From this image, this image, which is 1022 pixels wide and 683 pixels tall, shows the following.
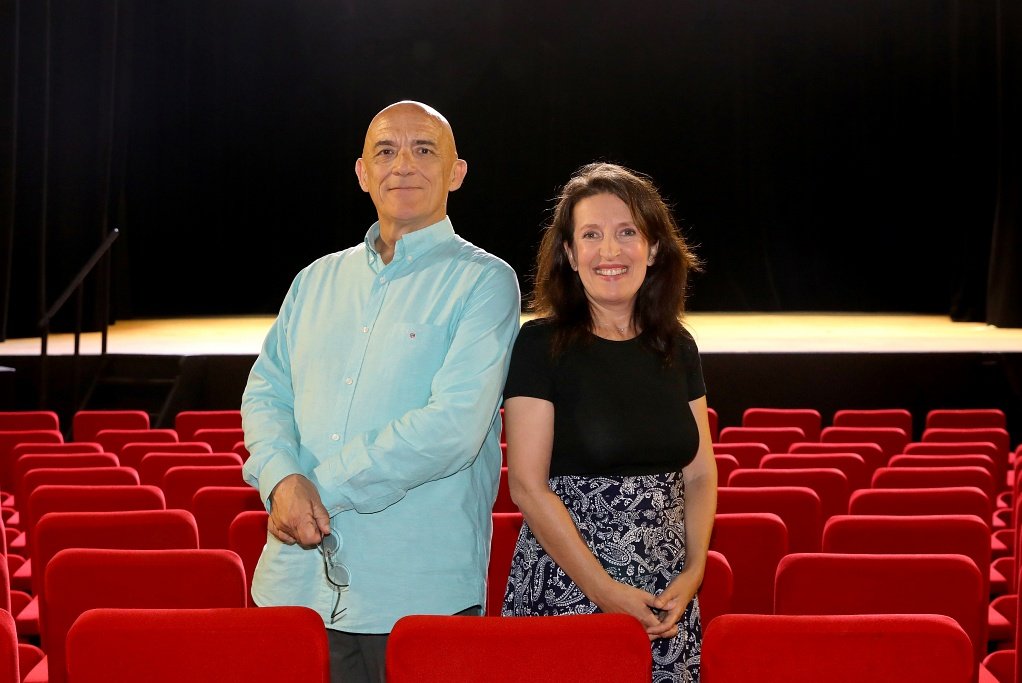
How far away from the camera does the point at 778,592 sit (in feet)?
7.01

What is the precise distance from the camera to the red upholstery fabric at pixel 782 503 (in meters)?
3.05

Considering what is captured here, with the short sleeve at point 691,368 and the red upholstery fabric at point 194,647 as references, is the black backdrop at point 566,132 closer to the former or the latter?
the short sleeve at point 691,368

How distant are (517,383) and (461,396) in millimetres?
125

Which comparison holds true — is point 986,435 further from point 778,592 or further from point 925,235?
point 925,235

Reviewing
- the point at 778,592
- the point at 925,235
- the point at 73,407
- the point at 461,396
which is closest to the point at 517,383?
the point at 461,396

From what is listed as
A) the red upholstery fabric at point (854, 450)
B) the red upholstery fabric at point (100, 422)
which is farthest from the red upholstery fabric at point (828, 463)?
the red upholstery fabric at point (100, 422)

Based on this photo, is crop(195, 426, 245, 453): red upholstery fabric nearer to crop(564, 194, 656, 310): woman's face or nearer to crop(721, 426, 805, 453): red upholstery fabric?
crop(721, 426, 805, 453): red upholstery fabric

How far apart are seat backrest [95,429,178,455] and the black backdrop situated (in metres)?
6.18

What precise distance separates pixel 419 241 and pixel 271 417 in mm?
393

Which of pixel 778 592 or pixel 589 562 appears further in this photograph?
pixel 778 592

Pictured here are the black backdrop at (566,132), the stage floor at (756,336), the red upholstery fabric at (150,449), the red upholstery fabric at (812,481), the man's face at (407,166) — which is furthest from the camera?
the black backdrop at (566,132)

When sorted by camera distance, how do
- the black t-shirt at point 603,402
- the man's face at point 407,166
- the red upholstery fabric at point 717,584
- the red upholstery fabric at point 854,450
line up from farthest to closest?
1. the red upholstery fabric at point 854,450
2. the red upholstery fabric at point 717,584
3. the man's face at point 407,166
4. the black t-shirt at point 603,402

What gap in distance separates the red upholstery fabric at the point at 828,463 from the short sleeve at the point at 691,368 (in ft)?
6.82

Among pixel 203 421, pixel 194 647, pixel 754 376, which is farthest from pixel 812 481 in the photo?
pixel 754 376
